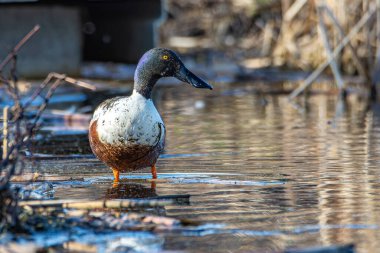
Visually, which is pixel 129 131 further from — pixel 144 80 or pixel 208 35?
pixel 208 35

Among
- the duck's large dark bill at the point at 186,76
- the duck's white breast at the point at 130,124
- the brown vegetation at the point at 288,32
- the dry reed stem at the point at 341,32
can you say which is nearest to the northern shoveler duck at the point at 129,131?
the duck's white breast at the point at 130,124

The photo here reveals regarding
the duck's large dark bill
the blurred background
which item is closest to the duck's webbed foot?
the duck's large dark bill

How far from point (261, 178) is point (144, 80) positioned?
3.35ft

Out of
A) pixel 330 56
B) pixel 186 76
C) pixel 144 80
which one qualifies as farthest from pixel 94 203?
pixel 330 56

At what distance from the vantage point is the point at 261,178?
22.5ft

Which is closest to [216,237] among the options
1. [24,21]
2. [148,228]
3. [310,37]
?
[148,228]

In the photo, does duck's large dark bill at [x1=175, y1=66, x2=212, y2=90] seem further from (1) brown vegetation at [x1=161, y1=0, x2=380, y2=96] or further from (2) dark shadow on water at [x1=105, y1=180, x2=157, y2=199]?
(1) brown vegetation at [x1=161, y1=0, x2=380, y2=96]

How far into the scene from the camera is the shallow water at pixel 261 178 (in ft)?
16.5

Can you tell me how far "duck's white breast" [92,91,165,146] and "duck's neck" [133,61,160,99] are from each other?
11cm

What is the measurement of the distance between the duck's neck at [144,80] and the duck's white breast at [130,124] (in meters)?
0.11

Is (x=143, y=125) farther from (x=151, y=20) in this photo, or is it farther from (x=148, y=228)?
(x=151, y=20)

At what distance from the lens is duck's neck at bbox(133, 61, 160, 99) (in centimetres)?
678

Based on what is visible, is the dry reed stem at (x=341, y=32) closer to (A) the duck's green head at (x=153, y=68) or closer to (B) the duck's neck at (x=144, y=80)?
(A) the duck's green head at (x=153, y=68)

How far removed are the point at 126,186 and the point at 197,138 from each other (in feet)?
8.38
